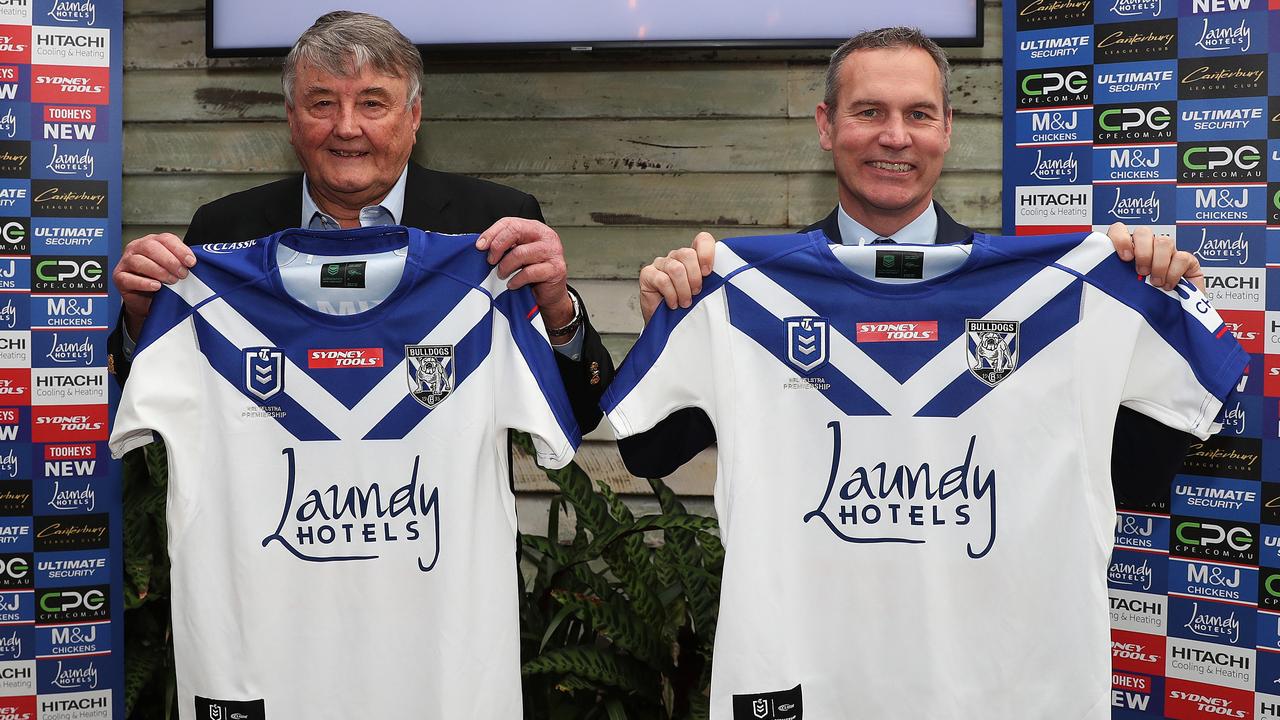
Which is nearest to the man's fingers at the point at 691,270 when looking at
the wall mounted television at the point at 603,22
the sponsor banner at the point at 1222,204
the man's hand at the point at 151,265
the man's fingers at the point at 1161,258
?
the man's fingers at the point at 1161,258

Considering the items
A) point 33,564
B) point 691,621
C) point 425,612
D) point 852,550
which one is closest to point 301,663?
point 425,612

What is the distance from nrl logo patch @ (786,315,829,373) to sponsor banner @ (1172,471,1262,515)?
1.45 metres

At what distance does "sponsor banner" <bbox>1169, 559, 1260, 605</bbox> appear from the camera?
2.71 metres

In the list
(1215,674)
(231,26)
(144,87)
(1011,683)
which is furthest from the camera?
(144,87)

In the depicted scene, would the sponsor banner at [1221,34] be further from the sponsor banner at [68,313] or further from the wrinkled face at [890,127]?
the sponsor banner at [68,313]

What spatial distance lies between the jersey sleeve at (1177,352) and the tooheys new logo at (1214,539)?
105 cm

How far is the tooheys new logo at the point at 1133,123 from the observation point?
109 inches

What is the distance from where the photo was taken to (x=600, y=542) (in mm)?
2852

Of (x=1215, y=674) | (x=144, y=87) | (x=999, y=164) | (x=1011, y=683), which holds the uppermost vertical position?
(x=144, y=87)

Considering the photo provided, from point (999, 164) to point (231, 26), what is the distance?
2.42 meters

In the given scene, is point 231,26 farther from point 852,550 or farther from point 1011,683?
point 1011,683

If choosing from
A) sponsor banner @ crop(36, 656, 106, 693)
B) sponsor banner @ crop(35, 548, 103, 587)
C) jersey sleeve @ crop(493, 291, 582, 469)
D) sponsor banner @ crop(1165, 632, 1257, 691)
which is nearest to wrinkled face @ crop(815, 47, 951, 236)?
jersey sleeve @ crop(493, 291, 582, 469)

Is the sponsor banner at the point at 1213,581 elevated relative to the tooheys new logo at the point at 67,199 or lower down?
lower down

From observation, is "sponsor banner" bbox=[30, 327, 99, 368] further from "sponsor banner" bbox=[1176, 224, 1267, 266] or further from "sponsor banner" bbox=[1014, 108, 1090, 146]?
"sponsor banner" bbox=[1176, 224, 1267, 266]
